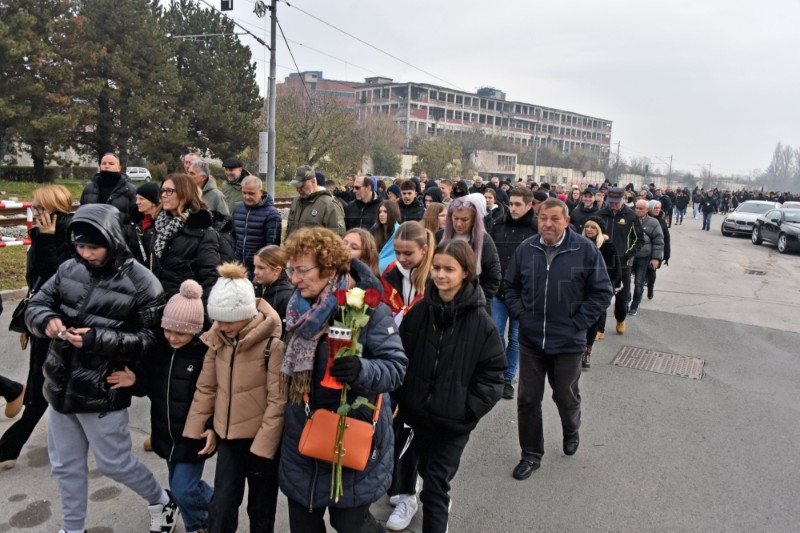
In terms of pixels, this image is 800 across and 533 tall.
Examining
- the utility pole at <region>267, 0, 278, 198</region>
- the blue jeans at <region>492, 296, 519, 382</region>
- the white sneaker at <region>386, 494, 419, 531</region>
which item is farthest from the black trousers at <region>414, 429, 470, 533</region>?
the utility pole at <region>267, 0, 278, 198</region>

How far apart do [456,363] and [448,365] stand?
5cm

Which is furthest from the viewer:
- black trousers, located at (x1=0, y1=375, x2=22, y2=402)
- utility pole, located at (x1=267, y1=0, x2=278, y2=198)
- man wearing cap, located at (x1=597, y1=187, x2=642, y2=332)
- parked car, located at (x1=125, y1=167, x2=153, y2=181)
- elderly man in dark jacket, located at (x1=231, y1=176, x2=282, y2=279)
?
parked car, located at (x1=125, y1=167, x2=153, y2=181)

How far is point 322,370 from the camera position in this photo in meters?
2.59

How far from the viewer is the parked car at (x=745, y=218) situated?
23938 millimetres

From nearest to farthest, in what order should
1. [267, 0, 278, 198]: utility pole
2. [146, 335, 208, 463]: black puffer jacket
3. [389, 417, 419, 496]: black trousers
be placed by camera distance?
[146, 335, 208, 463]: black puffer jacket, [389, 417, 419, 496]: black trousers, [267, 0, 278, 198]: utility pole

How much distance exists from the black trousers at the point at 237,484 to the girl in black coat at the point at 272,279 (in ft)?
3.55

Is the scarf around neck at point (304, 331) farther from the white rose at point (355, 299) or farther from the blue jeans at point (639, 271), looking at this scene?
the blue jeans at point (639, 271)

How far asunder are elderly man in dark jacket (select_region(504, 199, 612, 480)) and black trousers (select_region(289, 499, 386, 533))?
1.96 meters

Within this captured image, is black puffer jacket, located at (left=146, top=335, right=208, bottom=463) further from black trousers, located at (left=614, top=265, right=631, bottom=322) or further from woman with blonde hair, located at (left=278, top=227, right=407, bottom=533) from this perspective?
black trousers, located at (left=614, top=265, right=631, bottom=322)

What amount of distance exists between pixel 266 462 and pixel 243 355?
0.58 meters

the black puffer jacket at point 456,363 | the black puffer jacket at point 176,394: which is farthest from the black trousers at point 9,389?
the black puffer jacket at point 456,363

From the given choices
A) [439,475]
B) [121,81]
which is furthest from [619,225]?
[121,81]

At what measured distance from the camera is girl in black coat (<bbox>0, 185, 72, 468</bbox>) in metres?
4.12

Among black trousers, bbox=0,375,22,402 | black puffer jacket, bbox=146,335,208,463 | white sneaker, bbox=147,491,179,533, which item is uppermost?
black puffer jacket, bbox=146,335,208,463
